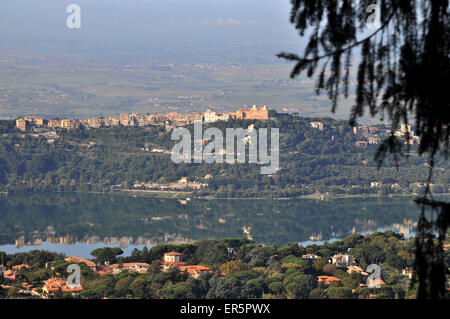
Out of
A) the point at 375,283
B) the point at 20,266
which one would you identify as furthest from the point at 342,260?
the point at 20,266

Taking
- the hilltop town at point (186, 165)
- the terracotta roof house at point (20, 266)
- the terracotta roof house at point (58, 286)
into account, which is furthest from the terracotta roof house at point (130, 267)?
the hilltop town at point (186, 165)

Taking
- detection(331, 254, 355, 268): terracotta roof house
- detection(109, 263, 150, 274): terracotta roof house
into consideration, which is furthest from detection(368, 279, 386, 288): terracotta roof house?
detection(109, 263, 150, 274): terracotta roof house

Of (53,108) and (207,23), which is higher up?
(207,23)

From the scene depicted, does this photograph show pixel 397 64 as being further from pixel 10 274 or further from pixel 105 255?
pixel 105 255

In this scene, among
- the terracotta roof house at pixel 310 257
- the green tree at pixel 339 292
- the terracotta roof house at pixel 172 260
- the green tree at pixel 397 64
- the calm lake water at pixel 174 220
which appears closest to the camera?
the green tree at pixel 397 64

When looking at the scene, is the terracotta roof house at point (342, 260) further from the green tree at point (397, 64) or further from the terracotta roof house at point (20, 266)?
the green tree at point (397, 64)

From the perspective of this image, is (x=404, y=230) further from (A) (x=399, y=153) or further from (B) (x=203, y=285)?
(A) (x=399, y=153)

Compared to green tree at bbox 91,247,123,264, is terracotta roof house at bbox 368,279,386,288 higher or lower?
higher

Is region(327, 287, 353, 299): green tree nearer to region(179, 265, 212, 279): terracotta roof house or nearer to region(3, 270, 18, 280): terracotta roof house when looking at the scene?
region(179, 265, 212, 279): terracotta roof house
